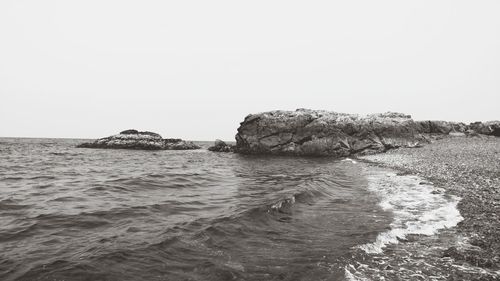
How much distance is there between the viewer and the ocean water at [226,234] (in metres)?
7.33

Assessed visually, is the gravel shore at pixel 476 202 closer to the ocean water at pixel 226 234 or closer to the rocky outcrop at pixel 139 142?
the ocean water at pixel 226 234

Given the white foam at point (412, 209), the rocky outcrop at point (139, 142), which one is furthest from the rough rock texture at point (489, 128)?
the rocky outcrop at point (139, 142)

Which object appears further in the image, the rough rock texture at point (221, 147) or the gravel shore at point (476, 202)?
the rough rock texture at point (221, 147)

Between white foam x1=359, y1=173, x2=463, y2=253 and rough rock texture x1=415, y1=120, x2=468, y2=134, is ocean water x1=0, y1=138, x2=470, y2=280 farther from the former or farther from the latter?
rough rock texture x1=415, y1=120, x2=468, y2=134

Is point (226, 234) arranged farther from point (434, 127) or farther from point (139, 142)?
point (139, 142)

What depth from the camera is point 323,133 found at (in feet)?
167

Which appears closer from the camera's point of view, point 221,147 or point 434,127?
point 434,127

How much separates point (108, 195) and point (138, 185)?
3637 millimetres

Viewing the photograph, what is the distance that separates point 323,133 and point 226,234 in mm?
42910

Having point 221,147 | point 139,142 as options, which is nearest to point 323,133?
point 221,147

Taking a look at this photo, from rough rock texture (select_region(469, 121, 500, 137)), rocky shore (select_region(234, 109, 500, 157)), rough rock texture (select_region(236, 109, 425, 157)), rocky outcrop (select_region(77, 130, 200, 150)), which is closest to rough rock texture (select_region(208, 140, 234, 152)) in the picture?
rocky shore (select_region(234, 109, 500, 157))

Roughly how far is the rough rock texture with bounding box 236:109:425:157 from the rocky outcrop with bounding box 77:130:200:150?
31.7m

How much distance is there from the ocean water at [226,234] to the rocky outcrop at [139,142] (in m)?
62.5

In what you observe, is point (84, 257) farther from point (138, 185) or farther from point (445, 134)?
point (445, 134)
